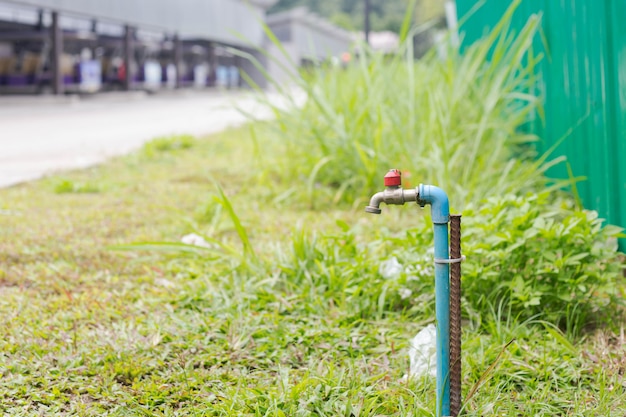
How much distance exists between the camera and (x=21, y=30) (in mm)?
20188

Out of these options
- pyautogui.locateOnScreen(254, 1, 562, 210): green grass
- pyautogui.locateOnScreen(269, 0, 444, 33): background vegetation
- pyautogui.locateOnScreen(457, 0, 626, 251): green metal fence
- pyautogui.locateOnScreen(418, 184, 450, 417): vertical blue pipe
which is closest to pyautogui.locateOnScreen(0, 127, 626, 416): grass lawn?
pyautogui.locateOnScreen(418, 184, 450, 417): vertical blue pipe

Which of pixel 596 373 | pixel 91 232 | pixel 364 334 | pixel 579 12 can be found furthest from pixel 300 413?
pixel 579 12

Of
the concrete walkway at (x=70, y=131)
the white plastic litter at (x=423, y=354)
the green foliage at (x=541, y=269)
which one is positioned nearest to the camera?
the white plastic litter at (x=423, y=354)

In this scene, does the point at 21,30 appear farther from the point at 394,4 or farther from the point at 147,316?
the point at 394,4

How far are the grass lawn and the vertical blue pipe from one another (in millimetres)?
142

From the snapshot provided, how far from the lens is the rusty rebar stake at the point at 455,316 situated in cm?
153

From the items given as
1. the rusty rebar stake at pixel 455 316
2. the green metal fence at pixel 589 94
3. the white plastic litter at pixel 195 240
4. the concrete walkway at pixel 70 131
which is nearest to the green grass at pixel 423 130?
the green metal fence at pixel 589 94

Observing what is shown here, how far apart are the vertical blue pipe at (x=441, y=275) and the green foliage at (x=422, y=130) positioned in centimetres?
198

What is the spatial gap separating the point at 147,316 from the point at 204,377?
0.54 metres

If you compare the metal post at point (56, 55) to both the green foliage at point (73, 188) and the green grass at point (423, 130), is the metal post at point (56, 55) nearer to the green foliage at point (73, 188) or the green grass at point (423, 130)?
the green foliage at point (73, 188)

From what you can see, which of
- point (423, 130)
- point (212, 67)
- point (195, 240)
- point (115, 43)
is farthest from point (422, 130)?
point (212, 67)

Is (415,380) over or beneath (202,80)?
beneath

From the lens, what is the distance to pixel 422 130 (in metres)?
4.13

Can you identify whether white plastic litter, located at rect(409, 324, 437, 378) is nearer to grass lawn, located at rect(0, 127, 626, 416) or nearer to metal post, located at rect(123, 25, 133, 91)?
grass lawn, located at rect(0, 127, 626, 416)
